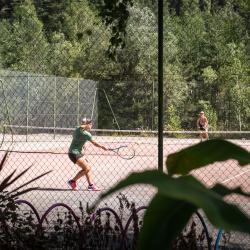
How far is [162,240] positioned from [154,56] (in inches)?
1474

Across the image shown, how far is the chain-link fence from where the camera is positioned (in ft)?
56.2

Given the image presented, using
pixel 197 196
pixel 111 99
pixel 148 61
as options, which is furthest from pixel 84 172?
pixel 148 61

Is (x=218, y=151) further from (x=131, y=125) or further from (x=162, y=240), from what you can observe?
(x=131, y=125)

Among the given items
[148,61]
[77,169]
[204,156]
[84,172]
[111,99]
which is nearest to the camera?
[204,156]

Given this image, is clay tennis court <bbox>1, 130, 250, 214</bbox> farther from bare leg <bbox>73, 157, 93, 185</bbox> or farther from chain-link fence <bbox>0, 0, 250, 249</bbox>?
bare leg <bbox>73, 157, 93, 185</bbox>

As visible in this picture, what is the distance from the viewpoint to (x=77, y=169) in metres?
17.0

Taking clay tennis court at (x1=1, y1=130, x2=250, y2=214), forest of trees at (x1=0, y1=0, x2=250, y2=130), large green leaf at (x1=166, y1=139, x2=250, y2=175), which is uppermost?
forest of trees at (x1=0, y1=0, x2=250, y2=130)

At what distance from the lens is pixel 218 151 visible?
2.73 ft

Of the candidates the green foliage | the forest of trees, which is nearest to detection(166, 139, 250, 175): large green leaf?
the green foliage

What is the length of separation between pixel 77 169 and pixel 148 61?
21246 mm

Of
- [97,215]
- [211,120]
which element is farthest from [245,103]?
[97,215]

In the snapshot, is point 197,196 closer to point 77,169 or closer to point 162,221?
point 162,221

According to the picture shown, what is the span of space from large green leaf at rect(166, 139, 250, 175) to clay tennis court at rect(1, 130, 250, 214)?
5513 mm

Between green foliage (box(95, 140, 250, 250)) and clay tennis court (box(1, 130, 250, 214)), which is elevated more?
green foliage (box(95, 140, 250, 250))
